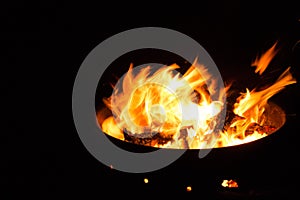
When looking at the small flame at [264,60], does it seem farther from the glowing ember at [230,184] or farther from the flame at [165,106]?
the glowing ember at [230,184]

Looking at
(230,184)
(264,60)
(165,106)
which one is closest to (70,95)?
(165,106)

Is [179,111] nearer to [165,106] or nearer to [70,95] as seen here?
[165,106]

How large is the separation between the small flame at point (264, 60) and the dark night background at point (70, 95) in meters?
0.05

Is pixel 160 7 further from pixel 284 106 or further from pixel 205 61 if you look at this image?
pixel 284 106

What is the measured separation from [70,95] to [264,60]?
4.85 ft

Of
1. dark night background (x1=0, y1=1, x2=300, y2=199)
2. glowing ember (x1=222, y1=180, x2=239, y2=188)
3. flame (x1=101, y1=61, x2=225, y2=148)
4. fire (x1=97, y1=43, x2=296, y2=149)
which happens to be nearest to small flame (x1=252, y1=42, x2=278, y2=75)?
dark night background (x1=0, y1=1, x2=300, y2=199)

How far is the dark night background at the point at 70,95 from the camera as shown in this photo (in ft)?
5.64

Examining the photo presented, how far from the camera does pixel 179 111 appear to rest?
86.6 inches

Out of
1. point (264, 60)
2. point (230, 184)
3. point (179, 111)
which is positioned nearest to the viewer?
point (230, 184)

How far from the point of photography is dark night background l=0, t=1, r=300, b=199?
1.72 metres

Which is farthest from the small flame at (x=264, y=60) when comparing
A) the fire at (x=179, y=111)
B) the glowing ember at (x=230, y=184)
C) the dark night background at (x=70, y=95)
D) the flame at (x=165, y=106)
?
the glowing ember at (x=230, y=184)

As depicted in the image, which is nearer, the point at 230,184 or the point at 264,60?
the point at 230,184

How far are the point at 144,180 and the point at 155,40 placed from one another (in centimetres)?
126

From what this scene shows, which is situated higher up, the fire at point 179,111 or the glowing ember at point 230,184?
the fire at point 179,111
